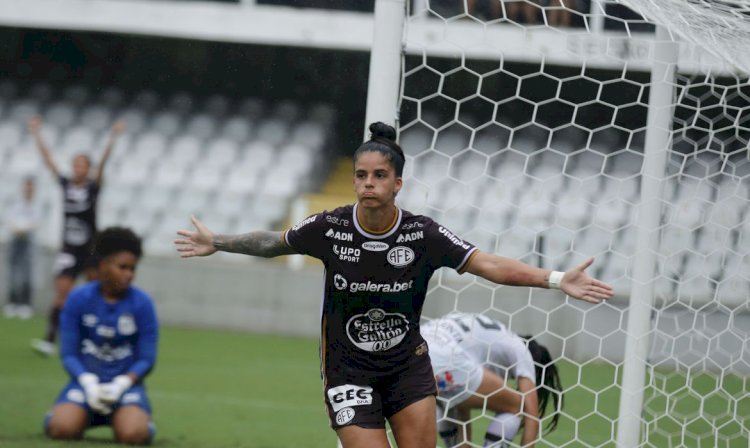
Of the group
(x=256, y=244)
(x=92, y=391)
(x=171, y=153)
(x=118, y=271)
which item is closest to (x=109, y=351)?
(x=92, y=391)

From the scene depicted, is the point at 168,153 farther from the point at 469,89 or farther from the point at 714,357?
the point at 714,357

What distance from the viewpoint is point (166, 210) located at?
15344mm

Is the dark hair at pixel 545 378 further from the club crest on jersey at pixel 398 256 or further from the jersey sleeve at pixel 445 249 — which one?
the club crest on jersey at pixel 398 256

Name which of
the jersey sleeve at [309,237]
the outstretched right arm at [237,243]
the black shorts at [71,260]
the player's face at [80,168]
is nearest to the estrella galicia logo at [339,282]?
the jersey sleeve at [309,237]

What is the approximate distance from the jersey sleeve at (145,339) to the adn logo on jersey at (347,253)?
8.51 feet

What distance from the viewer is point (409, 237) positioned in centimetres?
432

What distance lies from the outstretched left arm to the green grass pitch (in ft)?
6.61

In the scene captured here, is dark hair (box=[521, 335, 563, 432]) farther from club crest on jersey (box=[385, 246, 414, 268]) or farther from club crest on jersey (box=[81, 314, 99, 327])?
club crest on jersey (box=[81, 314, 99, 327])

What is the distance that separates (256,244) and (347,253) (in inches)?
16.8

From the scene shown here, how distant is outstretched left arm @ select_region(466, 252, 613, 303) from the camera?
4.17 metres

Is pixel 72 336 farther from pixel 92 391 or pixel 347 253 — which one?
pixel 347 253

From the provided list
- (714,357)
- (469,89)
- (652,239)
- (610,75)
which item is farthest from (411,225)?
(469,89)

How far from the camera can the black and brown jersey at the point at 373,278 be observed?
429 centimetres

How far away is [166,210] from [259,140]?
2775 mm
